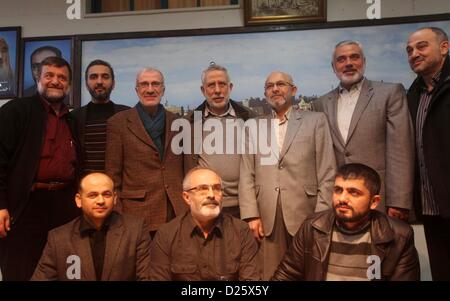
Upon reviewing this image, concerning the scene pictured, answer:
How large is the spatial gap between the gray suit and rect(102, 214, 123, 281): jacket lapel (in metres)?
0.58

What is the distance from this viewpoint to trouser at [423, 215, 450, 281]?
1.95 meters

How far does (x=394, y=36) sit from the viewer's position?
2.22m

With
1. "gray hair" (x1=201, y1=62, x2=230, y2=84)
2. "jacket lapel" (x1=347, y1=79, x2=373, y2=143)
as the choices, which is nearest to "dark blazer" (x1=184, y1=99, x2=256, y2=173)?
"gray hair" (x1=201, y1=62, x2=230, y2=84)

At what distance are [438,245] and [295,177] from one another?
0.70 metres

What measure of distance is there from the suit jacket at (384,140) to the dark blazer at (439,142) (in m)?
0.08

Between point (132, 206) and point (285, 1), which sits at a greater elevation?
point (285, 1)

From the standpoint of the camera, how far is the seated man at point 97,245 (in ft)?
5.78

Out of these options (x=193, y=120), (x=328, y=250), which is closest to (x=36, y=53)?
(x=193, y=120)

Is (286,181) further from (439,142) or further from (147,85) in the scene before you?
(147,85)

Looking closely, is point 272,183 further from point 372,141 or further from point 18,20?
point 18,20

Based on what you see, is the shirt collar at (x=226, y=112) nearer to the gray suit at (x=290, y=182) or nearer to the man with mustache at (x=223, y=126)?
the man with mustache at (x=223, y=126)
